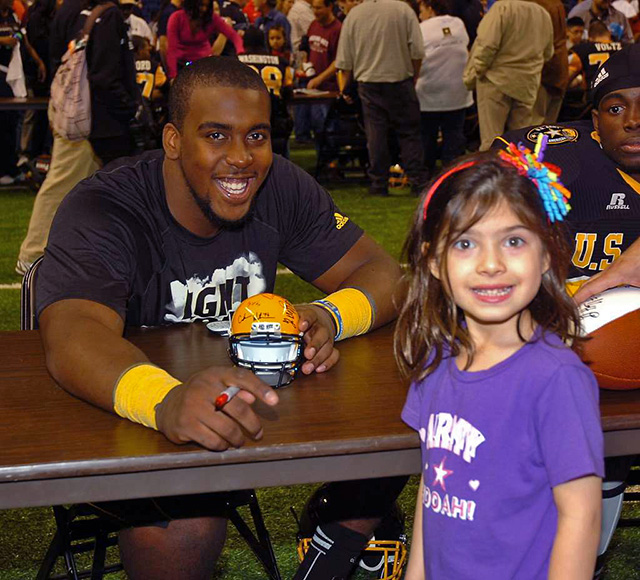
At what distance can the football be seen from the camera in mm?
2055

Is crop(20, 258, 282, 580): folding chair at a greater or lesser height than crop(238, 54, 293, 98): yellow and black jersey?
lesser

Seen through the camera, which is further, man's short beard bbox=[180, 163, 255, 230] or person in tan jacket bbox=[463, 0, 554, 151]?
person in tan jacket bbox=[463, 0, 554, 151]

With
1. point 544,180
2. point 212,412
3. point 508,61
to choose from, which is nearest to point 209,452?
point 212,412

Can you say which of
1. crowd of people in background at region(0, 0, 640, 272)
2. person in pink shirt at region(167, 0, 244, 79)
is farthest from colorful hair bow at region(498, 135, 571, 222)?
person in pink shirt at region(167, 0, 244, 79)

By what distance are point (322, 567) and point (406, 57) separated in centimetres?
742

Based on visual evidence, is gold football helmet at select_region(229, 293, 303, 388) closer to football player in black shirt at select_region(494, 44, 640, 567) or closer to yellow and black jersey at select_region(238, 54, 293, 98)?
football player in black shirt at select_region(494, 44, 640, 567)

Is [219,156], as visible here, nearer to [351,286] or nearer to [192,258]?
[192,258]

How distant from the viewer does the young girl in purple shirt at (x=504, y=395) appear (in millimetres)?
1725

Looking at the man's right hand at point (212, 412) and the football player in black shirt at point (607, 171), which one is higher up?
the football player in black shirt at point (607, 171)

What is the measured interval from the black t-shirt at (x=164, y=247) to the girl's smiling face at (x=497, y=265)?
2.89 ft

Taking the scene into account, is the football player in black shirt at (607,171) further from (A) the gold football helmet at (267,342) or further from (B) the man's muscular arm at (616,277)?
(A) the gold football helmet at (267,342)

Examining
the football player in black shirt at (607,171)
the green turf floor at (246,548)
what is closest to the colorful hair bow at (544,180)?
the football player in black shirt at (607,171)

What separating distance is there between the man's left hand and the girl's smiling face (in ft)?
1.60

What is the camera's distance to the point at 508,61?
8.82m
